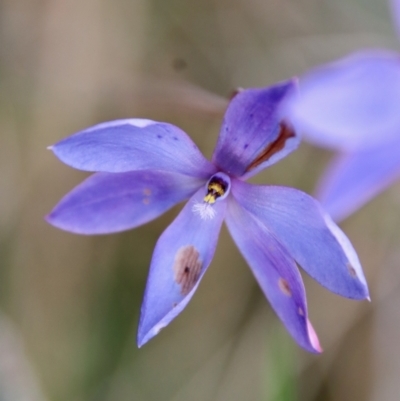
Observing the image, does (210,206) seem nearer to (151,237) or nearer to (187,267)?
(187,267)

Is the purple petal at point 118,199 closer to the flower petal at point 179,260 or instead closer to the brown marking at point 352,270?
the flower petal at point 179,260

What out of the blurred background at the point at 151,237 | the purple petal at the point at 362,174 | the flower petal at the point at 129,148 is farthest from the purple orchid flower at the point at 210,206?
the blurred background at the point at 151,237

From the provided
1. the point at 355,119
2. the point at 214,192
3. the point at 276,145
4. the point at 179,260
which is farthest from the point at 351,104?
the point at 179,260

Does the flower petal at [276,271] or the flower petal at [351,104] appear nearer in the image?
the flower petal at [351,104]

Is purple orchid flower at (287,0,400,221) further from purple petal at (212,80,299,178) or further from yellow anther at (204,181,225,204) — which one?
yellow anther at (204,181,225,204)

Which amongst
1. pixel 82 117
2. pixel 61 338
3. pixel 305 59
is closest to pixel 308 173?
pixel 305 59

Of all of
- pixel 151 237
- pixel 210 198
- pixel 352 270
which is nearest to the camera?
pixel 352 270
